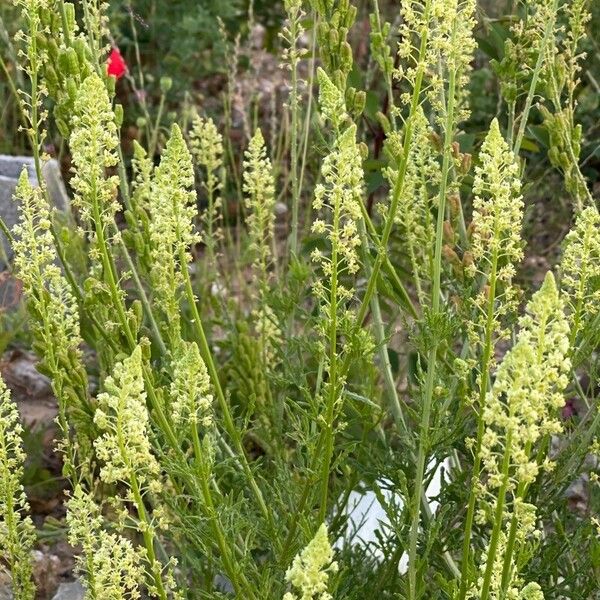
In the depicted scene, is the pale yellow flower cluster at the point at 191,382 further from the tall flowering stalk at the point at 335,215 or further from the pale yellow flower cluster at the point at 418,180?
the pale yellow flower cluster at the point at 418,180

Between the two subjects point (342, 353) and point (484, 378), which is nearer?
point (484, 378)

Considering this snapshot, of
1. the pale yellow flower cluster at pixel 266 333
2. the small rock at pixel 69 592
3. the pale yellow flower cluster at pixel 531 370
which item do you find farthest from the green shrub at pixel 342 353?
the small rock at pixel 69 592

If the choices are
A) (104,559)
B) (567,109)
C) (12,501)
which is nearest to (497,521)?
(104,559)

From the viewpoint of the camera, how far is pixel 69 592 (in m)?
3.50

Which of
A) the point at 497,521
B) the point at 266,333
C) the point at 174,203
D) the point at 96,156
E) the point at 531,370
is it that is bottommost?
the point at 266,333

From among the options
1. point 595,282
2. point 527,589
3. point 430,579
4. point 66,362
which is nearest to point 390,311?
point 430,579

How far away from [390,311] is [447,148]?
168 centimetres

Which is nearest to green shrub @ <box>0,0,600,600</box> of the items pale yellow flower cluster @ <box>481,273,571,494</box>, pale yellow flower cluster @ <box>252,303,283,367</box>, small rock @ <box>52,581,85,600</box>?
pale yellow flower cluster @ <box>481,273,571,494</box>

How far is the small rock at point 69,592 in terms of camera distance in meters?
3.48

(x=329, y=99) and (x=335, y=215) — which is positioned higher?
(x=329, y=99)

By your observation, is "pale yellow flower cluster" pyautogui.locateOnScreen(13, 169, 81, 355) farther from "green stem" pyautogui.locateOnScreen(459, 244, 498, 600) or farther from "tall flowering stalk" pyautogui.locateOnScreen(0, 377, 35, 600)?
"green stem" pyautogui.locateOnScreen(459, 244, 498, 600)

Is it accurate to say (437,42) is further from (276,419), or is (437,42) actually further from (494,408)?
(276,419)

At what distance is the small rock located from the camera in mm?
3480

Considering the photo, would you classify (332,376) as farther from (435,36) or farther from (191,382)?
(435,36)
